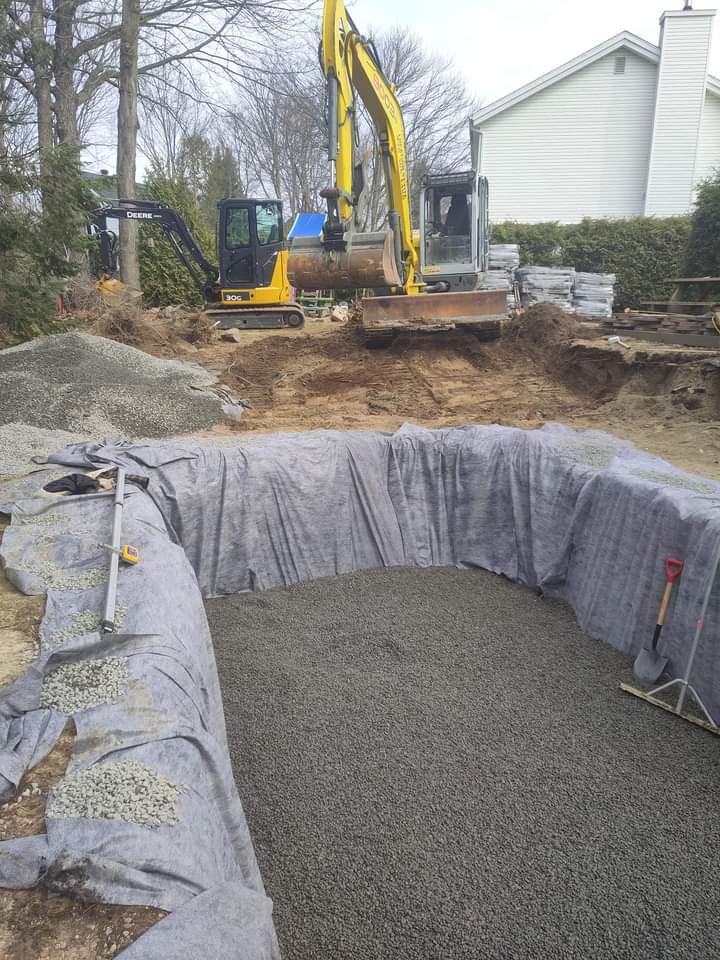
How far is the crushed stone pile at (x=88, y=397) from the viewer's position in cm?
652

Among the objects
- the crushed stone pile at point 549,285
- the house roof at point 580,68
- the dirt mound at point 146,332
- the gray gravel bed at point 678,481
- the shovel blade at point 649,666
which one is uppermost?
the house roof at point 580,68

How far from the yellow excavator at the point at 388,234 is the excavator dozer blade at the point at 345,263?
0.04 feet

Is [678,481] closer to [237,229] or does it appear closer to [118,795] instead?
[118,795]

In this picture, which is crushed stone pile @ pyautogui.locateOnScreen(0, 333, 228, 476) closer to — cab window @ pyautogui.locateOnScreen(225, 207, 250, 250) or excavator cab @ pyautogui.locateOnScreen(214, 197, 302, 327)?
excavator cab @ pyautogui.locateOnScreen(214, 197, 302, 327)

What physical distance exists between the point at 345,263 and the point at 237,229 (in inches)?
215

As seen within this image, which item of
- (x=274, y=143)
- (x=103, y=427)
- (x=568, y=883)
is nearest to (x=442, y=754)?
(x=568, y=883)

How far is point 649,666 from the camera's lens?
402 centimetres

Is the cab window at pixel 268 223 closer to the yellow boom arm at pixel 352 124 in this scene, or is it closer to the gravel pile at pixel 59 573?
the yellow boom arm at pixel 352 124

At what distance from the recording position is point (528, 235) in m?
15.9

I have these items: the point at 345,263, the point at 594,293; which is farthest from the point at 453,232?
the point at 594,293

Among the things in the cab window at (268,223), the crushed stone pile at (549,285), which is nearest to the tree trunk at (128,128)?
the cab window at (268,223)

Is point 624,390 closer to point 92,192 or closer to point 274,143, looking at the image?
point 92,192

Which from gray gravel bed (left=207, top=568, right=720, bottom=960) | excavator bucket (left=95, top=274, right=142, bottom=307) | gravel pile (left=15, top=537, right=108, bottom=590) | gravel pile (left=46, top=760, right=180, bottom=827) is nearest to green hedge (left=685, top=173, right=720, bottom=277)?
gray gravel bed (left=207, top=568, right=720, bottom=960)

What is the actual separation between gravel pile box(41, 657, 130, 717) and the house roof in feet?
59.3
